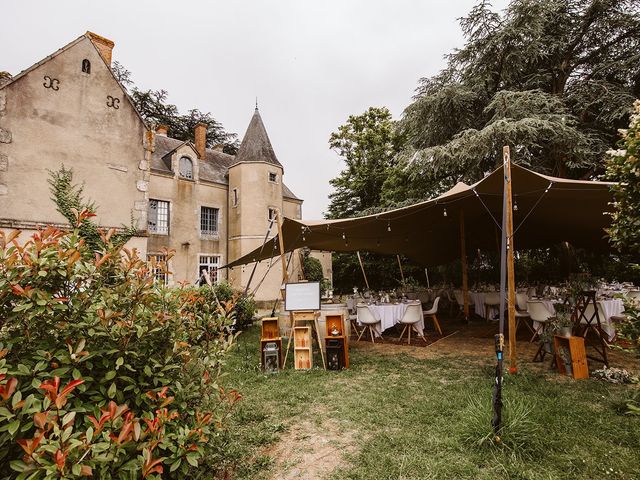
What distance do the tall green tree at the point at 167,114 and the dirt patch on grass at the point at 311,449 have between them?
20121 mm

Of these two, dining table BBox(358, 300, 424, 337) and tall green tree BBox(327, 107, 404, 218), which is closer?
dining table BBox(358, 300, 424, 337)

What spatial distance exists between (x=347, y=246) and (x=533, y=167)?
574 cm

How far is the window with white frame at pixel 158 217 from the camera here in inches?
539

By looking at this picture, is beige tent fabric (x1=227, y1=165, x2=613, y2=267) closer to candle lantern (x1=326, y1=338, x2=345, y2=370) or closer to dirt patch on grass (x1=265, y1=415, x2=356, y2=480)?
candle lantern (x1=326, y1=338, x2=345, y2=370)

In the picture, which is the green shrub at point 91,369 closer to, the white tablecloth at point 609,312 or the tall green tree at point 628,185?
the tall green tree at point 628,185

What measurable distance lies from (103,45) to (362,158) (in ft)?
42.8

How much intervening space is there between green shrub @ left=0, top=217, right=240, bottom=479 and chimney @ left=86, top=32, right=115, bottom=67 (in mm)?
12778

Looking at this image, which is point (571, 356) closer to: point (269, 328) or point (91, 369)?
point (269, 328)

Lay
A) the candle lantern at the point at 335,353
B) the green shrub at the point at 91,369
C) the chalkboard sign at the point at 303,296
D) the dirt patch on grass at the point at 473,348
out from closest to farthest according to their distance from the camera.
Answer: the green shrub at the point at 91,369 → the dirt patch on grass at the point at 473,348 → the candle lantern at the point at 335,353 → the chalkboard sign at the point at 303,296

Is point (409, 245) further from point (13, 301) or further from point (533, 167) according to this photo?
point (13, 301)

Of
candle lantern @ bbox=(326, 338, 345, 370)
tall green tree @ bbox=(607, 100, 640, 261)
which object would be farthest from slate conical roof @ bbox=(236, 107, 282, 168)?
tall green tree @ bbox=(607, 100, 640, 261)

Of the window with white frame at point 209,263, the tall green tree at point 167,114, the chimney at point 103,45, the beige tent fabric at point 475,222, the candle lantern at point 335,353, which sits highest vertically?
the tall green tree at point 167,114

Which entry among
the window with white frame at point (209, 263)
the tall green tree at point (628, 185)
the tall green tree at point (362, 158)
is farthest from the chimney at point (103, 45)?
the tall green tree at point (628, 185)

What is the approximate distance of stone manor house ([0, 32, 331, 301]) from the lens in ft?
30.5
